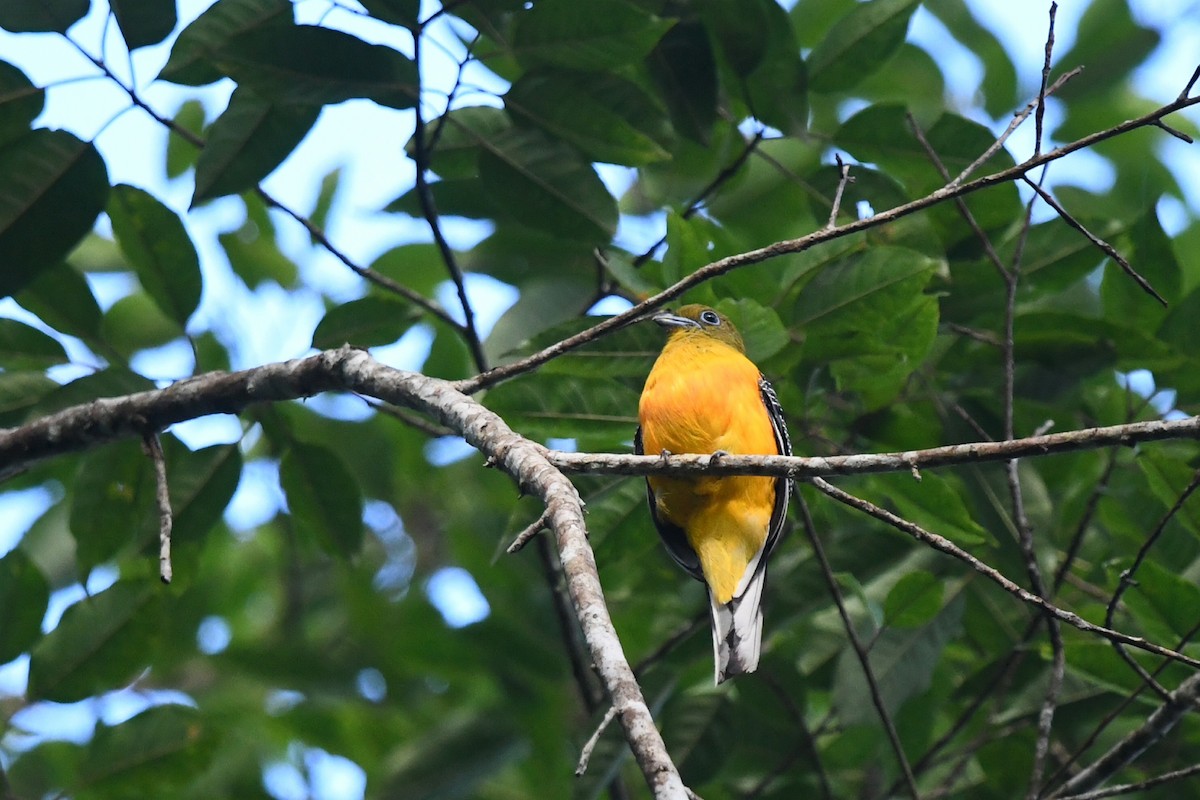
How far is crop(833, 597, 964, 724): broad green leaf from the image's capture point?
423 cm

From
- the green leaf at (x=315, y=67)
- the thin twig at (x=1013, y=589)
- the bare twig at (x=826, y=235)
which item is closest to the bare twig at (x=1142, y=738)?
the thin twig at (x=1013, y=589)

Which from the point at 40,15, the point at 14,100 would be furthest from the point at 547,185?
the point at 14,100

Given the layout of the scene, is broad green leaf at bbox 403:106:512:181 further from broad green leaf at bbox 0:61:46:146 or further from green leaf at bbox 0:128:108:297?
broad green leaf at bbox 0:61:46:146

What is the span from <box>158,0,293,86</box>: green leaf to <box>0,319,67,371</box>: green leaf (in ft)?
3.83

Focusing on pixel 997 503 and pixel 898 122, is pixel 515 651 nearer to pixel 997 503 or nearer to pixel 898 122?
pixel 997 503

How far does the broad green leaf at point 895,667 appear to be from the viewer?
4234mm

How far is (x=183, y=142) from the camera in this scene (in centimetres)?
648

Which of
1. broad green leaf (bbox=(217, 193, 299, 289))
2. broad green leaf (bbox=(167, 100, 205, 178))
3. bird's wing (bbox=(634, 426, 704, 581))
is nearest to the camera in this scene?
bird's wing (bbox=(634, 426, 704, 581))

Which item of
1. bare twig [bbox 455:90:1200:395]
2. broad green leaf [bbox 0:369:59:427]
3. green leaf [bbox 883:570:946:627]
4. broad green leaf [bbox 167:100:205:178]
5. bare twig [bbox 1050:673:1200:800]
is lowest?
bare twig [bbox 1050:673:1200:800]

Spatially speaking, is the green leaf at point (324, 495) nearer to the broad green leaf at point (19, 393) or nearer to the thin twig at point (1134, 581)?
the broad green leaf at point (19, 393)

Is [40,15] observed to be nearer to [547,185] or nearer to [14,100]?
[14,100]

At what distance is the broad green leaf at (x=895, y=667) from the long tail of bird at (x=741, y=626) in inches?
18.5

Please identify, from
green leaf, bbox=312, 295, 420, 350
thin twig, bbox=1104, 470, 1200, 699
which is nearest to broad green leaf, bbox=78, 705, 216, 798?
green leaf, bbox=312, 295, 420, 350

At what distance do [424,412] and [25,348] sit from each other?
6.94 feet
